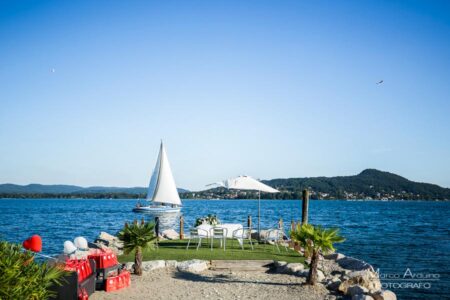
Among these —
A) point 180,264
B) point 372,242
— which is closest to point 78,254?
point 180,264

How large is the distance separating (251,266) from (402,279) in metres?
8.42

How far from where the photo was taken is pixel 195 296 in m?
10.6

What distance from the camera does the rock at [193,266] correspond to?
531 inches

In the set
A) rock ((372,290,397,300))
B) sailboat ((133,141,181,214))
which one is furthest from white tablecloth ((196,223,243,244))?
sailboat ((133,141,181,214))

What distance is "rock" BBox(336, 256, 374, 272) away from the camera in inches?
642

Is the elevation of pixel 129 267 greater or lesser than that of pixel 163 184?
lesser

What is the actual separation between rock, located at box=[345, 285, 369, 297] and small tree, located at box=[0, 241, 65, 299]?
23.0 ft

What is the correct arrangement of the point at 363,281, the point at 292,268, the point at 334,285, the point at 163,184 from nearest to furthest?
the point at 334,285 < the point at 363,281 < the point at 292,268 < the point at 163,184

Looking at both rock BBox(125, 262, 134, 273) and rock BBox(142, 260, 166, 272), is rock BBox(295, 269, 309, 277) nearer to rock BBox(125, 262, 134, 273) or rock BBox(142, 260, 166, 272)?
rock BBox(142, 260, 166, 272)

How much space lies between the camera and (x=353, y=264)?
16.9 metres

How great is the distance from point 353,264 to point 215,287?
24.7ft

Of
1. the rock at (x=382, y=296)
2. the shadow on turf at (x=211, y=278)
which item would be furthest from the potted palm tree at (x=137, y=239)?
the rock at (x=382, y=296)

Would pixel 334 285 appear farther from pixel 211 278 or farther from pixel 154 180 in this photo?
pixel 154 180

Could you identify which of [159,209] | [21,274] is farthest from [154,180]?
[21,274]
